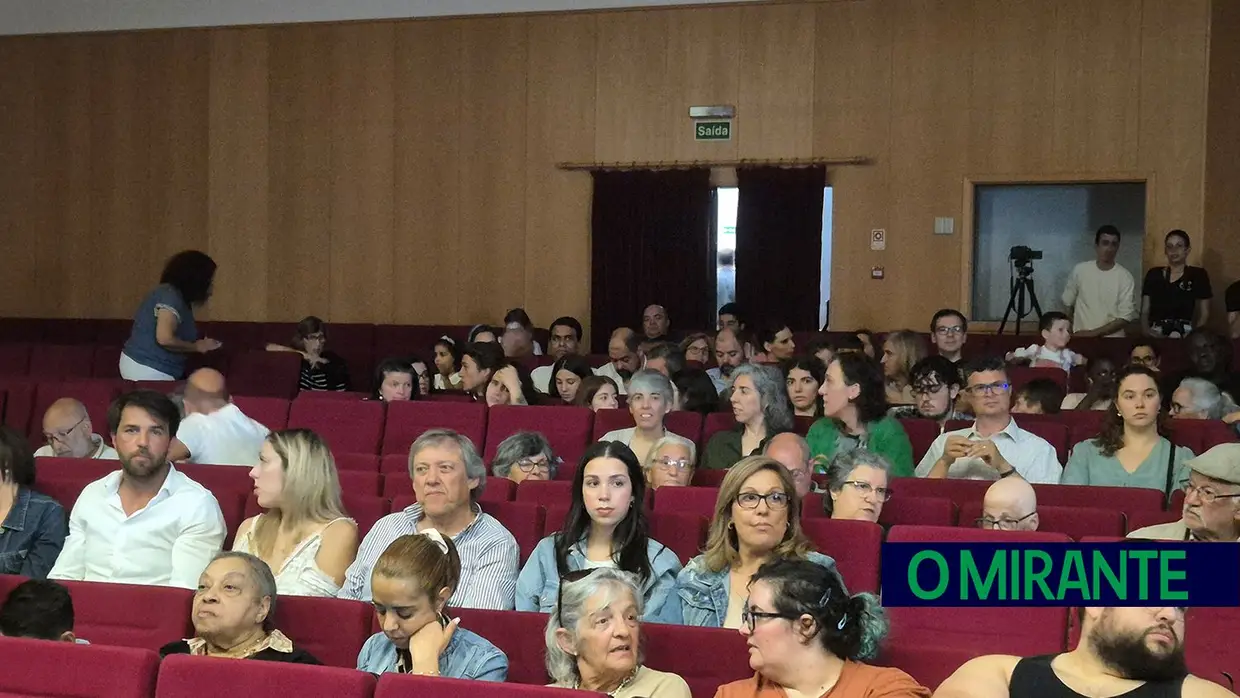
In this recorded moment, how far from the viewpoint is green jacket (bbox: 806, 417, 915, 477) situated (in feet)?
18.1

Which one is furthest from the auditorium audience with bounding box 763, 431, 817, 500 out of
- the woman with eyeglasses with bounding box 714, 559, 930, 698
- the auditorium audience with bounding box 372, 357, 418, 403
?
the auditorium audience with bounding box 372, 357, 418, 403

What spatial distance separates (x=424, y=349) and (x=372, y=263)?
145 cm

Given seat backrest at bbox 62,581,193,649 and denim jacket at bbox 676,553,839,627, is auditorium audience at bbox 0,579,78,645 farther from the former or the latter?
denim jacket at bbox 676,553,839,627

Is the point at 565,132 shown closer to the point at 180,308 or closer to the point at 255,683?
the point at 180,308

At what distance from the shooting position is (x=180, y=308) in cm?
827

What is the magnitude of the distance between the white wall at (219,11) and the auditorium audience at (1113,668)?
9.23 metres

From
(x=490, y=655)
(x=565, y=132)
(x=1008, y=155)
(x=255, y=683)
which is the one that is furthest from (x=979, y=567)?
(x=565, y=132)

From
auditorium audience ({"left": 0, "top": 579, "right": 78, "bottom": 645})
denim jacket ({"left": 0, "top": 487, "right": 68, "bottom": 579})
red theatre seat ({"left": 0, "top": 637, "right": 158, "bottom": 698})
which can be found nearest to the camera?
red theatre seat ({"left": 0, "top": 637, "right": 158, "bottom": 698})

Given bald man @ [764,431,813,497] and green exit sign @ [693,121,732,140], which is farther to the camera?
green exit sign @ [693,121,732,140]

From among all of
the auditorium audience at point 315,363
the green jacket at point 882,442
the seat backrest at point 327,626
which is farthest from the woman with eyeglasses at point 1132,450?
the auditorium audience at point 315,363

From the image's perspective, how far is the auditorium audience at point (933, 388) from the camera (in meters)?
6.29

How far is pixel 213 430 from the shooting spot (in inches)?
230

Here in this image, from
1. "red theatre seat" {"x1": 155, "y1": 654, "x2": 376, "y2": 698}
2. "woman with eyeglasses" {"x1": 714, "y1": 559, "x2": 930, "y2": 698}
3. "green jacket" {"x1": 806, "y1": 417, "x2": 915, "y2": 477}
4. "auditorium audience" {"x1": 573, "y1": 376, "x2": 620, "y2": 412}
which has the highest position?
"auditorium audience" {"x1": 573, "y1": 376, "x2": 620, "y2": 412}

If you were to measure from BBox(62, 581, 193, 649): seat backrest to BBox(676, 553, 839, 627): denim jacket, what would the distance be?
4.04ft
